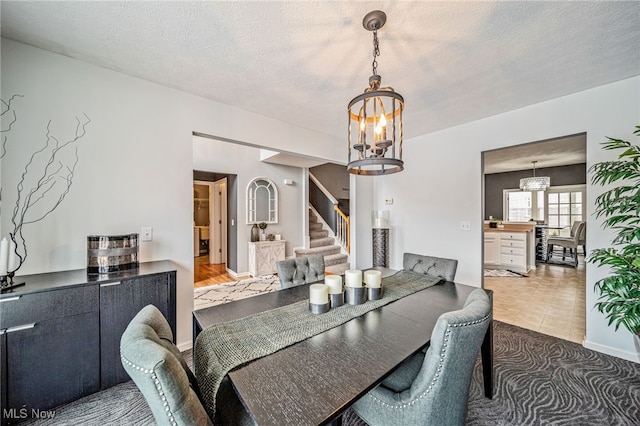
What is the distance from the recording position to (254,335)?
1205mm

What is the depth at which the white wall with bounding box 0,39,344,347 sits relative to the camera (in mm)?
1814

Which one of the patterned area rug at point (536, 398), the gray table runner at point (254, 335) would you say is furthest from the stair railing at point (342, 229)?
the gray table runner at point (254, 335)

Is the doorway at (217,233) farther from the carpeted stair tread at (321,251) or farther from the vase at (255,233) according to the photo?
the carpeted stair tread at (321,251)

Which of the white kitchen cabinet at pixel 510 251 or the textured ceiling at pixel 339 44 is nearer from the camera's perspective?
the textured ceiling at pixel 339 44

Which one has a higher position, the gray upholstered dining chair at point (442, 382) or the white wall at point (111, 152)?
the white wall at point (111, 152)

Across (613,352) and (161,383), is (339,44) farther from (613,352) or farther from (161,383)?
(613,352)

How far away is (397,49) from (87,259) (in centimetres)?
284

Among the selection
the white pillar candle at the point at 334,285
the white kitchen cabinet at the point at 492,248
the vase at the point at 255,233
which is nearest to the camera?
the white pillar candle at the point at 334,285

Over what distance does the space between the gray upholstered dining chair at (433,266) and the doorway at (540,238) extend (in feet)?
5.15

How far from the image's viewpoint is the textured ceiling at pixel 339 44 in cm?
149

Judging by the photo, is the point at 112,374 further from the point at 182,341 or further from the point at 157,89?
the point at 157,89

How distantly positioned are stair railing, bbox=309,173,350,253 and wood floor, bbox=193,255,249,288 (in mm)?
2551

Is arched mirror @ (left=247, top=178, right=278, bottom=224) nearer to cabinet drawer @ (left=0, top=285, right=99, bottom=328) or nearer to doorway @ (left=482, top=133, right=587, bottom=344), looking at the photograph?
cabinet drawer @ (left=0, top=285, right=99, bottom=328)

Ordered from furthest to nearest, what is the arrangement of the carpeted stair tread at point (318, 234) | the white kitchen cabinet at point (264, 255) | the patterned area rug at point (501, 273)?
the carpeted stair tread at point (318, 234), the white kitchen cabinet at point (264, 255), the patterned area rug at point (501, 273)
